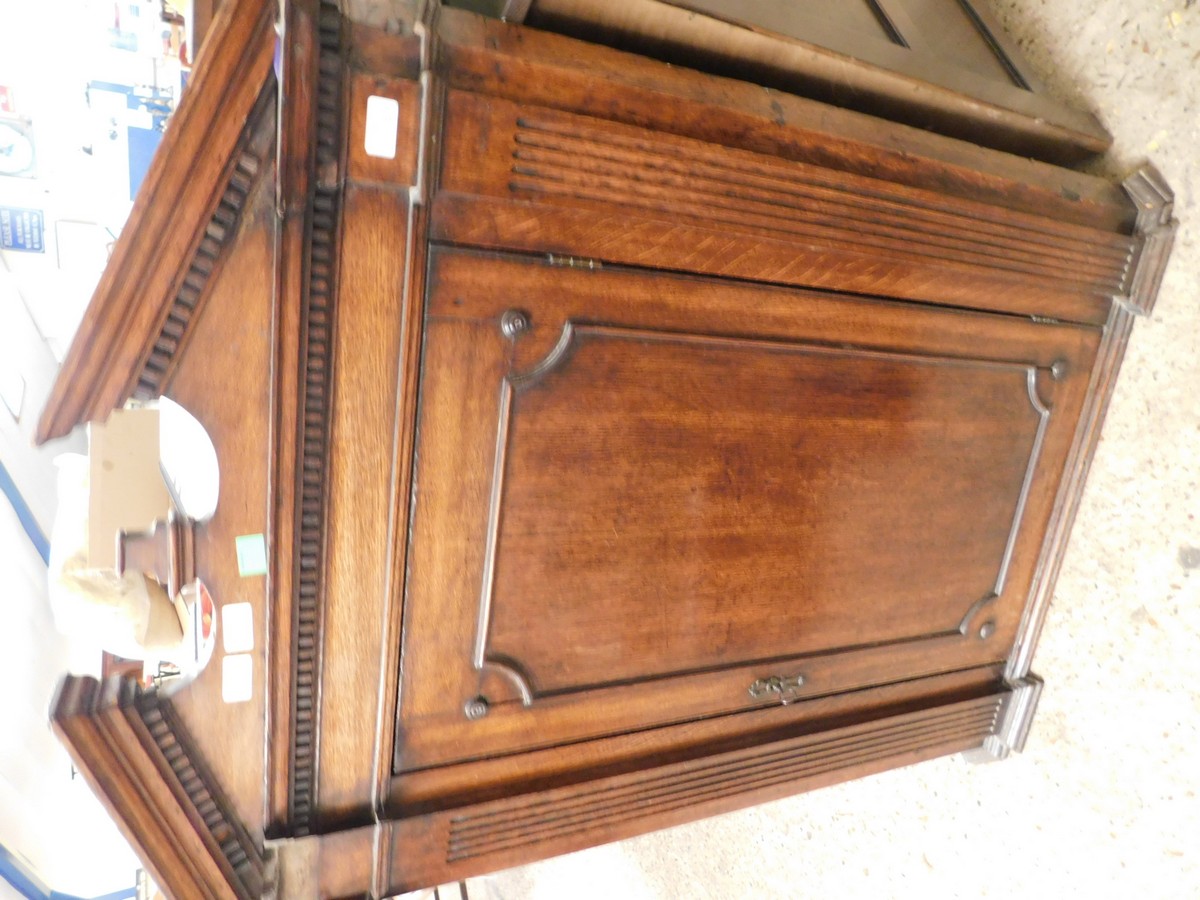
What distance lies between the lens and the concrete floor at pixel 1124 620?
0.90 meters

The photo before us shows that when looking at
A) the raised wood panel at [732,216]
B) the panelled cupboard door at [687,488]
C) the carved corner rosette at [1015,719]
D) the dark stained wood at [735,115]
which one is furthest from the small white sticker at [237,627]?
the carved corner rosette at [1015,719]

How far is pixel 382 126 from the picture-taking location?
0.50 meters

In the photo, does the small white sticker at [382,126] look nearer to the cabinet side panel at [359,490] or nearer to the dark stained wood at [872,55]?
the cabinet side panel at [359,490]

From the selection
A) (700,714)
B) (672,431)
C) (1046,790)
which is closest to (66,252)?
(672,431)

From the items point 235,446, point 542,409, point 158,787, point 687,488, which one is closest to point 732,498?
point 687,488

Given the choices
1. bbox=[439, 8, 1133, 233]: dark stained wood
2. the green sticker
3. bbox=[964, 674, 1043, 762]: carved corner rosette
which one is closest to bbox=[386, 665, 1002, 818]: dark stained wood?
bbox=[964, 674, 1043, 762]: carved corner rosette

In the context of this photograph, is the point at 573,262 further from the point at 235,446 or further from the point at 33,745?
the point at 33,745

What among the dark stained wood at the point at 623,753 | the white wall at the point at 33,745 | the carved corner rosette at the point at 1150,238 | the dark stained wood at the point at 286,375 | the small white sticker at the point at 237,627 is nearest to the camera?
the dark stained wood at the point at 286,375

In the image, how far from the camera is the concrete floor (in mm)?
904

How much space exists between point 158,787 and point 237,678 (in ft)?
0.36

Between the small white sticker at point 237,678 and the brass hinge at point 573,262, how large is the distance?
43 cm

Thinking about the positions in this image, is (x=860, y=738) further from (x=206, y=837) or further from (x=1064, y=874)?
(x=206, y=837)

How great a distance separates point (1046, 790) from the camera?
1070 millimetres

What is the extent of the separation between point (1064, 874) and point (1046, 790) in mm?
121
